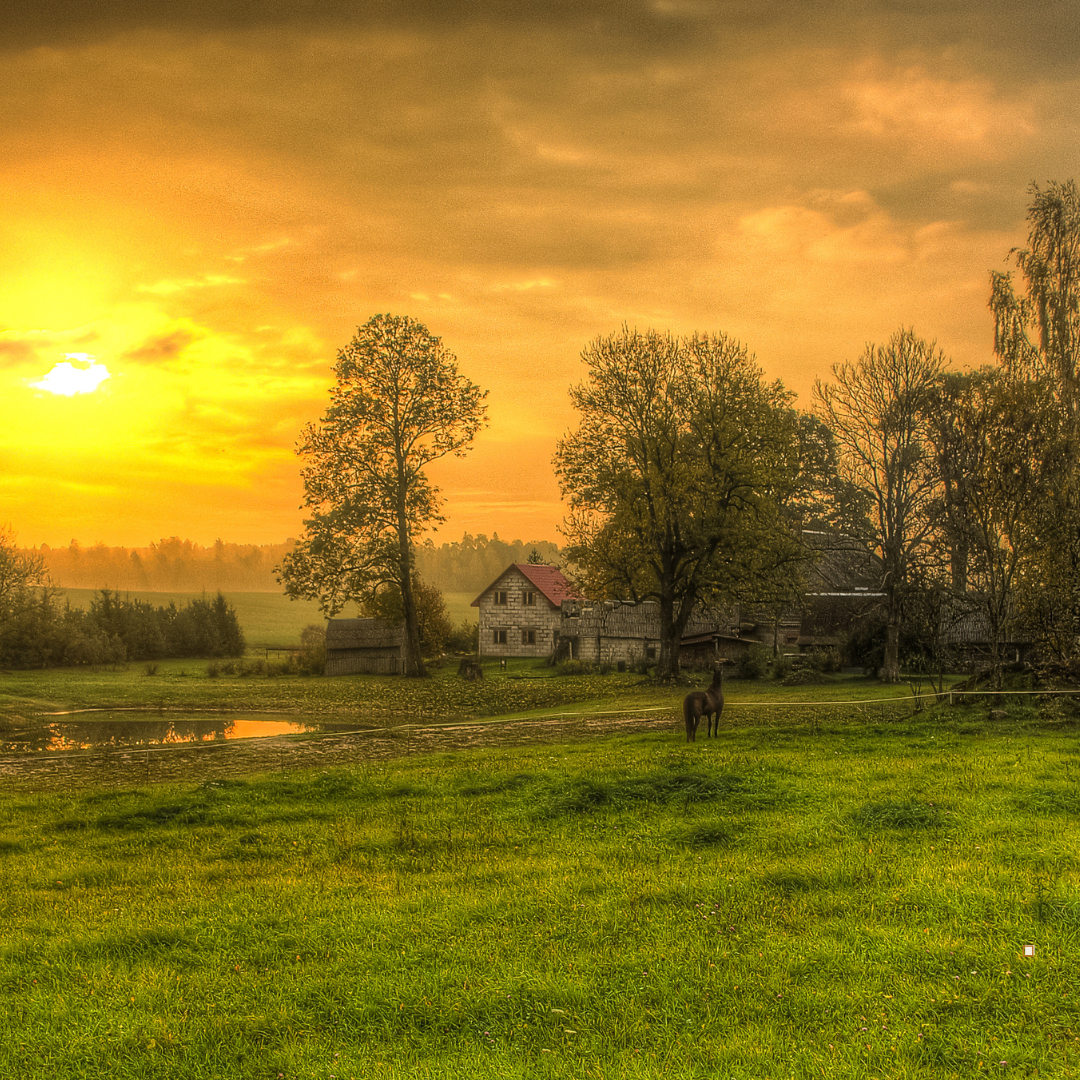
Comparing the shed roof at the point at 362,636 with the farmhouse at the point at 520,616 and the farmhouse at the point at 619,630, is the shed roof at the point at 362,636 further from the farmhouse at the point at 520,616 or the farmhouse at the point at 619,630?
the farmhouse at the point at 619,630

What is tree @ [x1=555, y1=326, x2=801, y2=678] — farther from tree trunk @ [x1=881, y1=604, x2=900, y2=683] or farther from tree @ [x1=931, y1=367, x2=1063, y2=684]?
tree @ [x1=931, y1=367, x2=1063, y2=684]

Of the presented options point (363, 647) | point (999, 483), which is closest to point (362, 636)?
point (363, 647)

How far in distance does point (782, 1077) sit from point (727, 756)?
10.5m

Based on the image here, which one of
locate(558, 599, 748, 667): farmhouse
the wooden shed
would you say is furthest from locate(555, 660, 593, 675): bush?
the wooden shed

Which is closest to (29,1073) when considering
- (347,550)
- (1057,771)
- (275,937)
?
(275,937)

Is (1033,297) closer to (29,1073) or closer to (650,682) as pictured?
(650,682)

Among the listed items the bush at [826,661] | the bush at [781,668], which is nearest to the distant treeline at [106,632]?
the bush at [781,668]

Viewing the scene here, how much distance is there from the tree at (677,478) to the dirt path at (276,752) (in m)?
16.0

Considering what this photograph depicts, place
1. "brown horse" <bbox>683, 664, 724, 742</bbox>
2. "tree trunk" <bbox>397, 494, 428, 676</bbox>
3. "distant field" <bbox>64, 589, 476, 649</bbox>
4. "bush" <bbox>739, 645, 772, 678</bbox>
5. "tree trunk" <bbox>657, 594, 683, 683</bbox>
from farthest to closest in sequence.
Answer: "distant field" <bbox>64, 589, 476, 649</bbox> < "tree trunk" <bbox>397, 494, 428, 676</bbox> < "bush" <bbox>739, 645, 772, 678</bbox> < "tree trunk" <bbox>657, 594, 683, 683</bbox> < "brown horse" <bbox>683, 664, 724, 742</bbox>

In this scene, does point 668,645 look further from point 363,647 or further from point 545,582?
point 545,582

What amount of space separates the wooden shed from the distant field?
170 feet

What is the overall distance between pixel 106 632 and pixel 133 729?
44.9 meters

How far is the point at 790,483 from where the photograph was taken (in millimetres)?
41312

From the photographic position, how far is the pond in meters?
22.6
